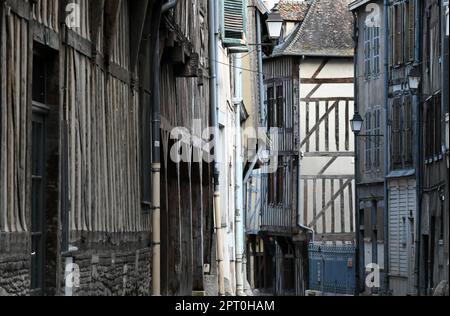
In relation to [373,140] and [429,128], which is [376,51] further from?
[429,128]

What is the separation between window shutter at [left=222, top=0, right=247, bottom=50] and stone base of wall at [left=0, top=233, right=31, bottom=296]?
16.4m

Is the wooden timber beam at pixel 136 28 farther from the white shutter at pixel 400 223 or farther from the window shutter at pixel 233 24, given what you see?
the white shutter at pixel 400 223

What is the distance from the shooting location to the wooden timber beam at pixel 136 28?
15.5m

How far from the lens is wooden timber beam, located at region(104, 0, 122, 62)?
45.5ft

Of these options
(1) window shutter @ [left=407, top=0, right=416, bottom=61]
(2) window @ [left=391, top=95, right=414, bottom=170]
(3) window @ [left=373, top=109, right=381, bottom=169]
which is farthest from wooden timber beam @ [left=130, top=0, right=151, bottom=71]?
(3) window @ [left=373, top=109, right=381, bottom=169]

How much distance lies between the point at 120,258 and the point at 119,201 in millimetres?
619

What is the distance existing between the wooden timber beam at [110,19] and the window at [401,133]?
17741 millimetres

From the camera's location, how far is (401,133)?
32281 mm

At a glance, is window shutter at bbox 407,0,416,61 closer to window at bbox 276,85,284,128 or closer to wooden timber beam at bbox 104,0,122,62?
window at bbox 276,85,284,128

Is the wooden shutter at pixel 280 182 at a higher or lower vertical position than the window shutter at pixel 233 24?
lower

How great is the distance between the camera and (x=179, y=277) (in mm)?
19625

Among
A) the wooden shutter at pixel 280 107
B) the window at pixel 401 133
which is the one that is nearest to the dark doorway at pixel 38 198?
the window at pixel 401 133

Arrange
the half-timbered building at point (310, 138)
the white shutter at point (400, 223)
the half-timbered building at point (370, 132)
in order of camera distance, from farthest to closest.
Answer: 1. the half-timbered building at point (310, 138)
2. the half-timbered building at point (370, 132)
3. the white shutter at point (400, 223)

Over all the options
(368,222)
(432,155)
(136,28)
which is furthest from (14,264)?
(368,222)
